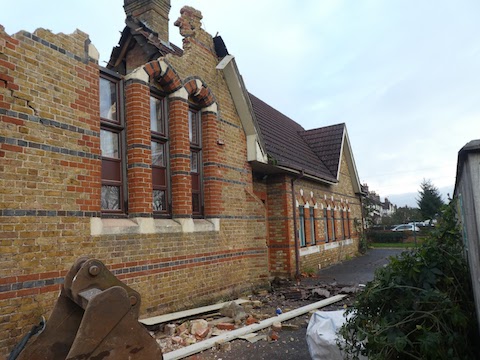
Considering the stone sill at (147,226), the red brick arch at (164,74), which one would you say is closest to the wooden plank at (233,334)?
the stone sill at (147,226)

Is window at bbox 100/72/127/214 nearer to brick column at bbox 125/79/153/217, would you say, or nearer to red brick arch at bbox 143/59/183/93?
brick column at bbox 125/79/153/217

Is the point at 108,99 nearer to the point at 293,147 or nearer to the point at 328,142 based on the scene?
the point at 293,147

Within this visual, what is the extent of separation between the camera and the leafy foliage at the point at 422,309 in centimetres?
320

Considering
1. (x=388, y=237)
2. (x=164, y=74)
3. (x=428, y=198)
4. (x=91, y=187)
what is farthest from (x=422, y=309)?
(x=428, y=198)

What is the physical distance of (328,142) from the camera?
1891cm

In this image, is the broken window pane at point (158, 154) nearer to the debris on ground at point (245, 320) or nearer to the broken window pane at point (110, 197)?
the broken window pane at point (110, 197)

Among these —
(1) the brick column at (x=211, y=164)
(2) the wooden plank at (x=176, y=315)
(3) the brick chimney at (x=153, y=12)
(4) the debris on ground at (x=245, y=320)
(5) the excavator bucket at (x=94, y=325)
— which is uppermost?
(3) the brick chimney at (x=153, y=12)

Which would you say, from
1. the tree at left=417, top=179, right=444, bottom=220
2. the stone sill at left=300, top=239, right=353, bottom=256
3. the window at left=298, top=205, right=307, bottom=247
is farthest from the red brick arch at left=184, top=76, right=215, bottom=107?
the tree at left=417, top=179, right=444, bottom=220

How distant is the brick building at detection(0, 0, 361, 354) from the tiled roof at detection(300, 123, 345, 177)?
6040 millimetres

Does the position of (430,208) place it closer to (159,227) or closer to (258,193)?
(258,193)

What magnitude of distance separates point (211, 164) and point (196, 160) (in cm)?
36

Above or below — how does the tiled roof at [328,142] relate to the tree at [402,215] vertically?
above

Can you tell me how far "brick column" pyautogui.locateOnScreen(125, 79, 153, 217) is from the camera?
Result: 656 centimetres

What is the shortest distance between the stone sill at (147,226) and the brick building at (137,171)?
0.03m
